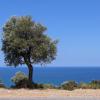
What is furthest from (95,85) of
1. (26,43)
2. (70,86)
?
(26,43)

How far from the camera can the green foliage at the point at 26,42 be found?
148ft

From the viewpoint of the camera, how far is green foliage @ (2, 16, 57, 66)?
45.2 m

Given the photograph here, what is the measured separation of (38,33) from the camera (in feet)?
151

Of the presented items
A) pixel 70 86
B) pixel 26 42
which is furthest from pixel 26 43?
pixel 70 86

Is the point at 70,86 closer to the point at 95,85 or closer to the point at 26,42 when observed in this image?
the point at 95,85

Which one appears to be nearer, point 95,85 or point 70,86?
point 70,86

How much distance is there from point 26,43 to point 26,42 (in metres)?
0.14

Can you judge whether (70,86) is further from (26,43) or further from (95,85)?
(26,43)

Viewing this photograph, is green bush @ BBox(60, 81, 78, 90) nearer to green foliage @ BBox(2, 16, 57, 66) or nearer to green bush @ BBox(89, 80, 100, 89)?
green bush @ BBox(89, 80, 100, 89)

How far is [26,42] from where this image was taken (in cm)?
4491

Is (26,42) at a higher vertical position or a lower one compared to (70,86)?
higher

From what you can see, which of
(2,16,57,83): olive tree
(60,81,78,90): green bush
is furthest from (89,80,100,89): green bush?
(2,16,57,83): olive tree

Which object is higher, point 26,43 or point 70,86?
point 26,43

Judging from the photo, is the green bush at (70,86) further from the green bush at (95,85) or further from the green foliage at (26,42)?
the green foliage at (26,42)
